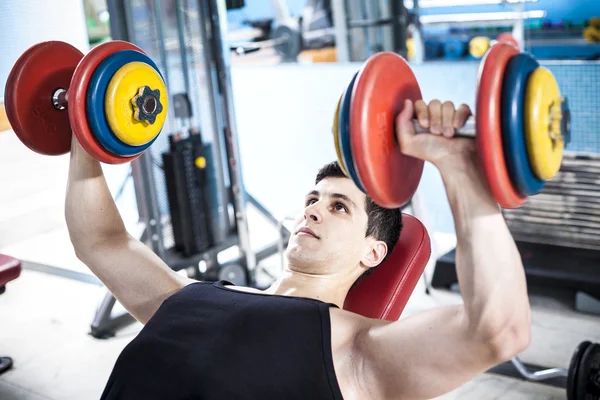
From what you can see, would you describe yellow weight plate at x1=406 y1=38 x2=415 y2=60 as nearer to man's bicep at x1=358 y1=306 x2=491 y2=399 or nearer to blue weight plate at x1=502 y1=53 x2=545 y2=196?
man's bicep at x1=358 y1=306 x2=491 y2=399

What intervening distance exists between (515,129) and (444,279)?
251 cm

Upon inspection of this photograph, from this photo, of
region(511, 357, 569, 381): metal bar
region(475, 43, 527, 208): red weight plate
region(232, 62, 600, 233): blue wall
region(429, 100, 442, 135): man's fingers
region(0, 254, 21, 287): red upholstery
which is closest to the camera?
region(475, 43, 527, 208): red weight plate

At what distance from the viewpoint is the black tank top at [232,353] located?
1.46m

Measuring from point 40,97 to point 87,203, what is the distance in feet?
0.99

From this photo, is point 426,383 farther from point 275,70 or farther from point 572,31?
point 572,31

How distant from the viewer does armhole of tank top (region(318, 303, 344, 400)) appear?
4.70ft

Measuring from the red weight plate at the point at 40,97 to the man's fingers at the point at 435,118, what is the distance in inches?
40.0

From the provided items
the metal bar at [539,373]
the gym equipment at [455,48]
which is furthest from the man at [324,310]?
the gym equipment at [455,48]

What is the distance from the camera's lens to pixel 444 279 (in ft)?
11.7

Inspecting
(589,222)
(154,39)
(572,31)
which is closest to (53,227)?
(154,39)

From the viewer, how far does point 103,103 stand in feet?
5.48

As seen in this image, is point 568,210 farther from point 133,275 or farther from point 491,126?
point 491,126

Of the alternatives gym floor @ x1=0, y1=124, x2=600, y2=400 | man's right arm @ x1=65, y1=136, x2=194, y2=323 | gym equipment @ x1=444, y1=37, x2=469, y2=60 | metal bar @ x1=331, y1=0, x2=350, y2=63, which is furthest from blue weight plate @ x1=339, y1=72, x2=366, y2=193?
gym equipment @ x1=444, y1=37, x2=469, y2=60

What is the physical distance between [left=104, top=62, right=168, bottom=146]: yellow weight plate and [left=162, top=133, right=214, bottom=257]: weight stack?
1621mm
